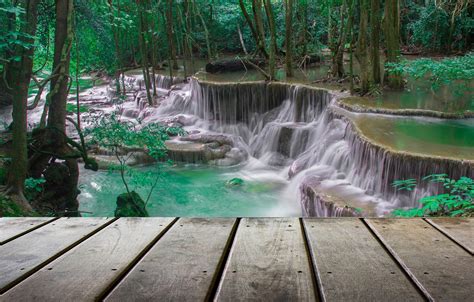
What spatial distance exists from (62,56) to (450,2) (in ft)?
56.7

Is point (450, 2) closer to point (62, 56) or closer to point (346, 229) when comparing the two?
point (62, 56)

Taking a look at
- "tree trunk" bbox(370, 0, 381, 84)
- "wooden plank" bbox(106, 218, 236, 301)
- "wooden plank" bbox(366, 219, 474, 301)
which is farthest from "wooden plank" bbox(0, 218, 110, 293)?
"tree trunk" bbox(370, 0, 381, 84)

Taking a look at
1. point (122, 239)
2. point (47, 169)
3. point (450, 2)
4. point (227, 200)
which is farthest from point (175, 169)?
point (450, 2)

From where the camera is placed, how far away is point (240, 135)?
1501cm

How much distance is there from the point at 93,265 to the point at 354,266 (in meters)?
0.87

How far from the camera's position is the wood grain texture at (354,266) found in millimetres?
1415

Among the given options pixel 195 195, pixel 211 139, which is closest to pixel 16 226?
pixel 195 195

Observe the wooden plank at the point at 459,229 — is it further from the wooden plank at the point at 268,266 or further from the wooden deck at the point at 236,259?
the wooden plank at the point at 268,266

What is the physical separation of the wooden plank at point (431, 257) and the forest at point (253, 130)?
2.78m

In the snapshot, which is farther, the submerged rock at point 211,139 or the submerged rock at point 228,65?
the submerged rock at point 228,65

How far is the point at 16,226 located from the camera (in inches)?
86.0

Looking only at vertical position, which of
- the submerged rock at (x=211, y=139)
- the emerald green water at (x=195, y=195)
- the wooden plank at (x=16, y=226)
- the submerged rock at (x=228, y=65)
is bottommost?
the emerald green water at (x=195, y=195)

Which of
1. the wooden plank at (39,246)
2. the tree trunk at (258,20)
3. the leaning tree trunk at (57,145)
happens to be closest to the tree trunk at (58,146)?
the leaning tree trunk at (57,145)

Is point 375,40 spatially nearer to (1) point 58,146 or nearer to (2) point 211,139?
(2) point 211,139
